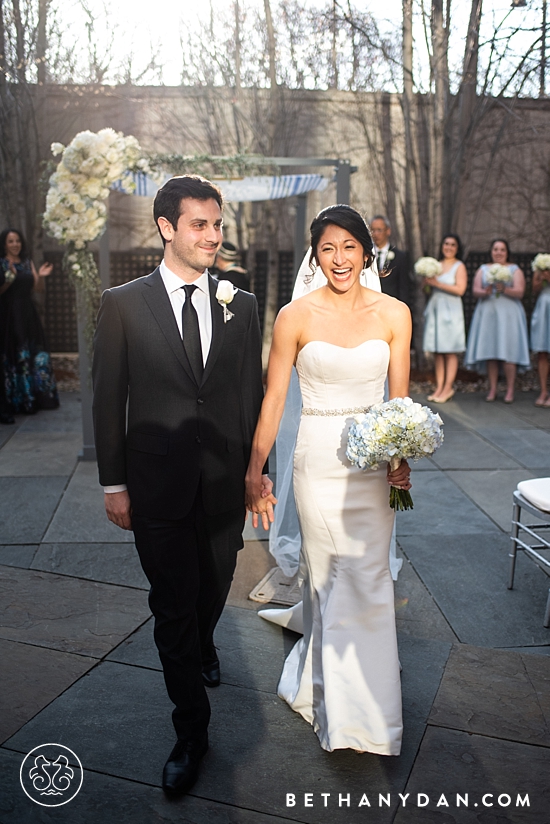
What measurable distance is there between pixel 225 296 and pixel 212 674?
5.81 feet

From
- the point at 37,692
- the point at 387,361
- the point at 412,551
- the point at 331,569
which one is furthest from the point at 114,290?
the point at 412,551

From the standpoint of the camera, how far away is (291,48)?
44.9 feet

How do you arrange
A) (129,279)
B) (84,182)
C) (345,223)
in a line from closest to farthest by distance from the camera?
(345,223) < (84,182) < (129,279)

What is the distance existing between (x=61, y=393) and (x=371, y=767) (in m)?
9.54

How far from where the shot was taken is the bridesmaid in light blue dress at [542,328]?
33.2 ft

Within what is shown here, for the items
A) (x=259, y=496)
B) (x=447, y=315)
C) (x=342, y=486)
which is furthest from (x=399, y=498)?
(x=447, y=315)

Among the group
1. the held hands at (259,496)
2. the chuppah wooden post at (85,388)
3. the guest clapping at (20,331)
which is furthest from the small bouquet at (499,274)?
the held hands at (259,496)

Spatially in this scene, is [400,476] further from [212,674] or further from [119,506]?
[212,674]

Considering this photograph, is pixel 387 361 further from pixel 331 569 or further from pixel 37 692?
pixel 37 692

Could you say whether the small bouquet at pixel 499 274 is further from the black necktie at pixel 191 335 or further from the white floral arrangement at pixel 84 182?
the black necktie at pixel 191 335

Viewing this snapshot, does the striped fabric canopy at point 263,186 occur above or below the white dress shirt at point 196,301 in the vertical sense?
above

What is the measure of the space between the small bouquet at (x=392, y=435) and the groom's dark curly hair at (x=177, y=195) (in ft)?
3.46

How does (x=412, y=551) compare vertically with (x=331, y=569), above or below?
below

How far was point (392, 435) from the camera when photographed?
9.45ft
